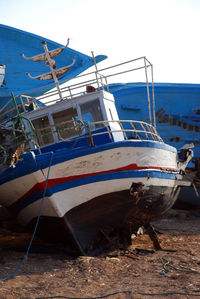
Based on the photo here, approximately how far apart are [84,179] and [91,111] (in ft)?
6.04

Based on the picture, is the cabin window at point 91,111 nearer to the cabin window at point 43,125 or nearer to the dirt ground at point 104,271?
the cabin window at point 43,125

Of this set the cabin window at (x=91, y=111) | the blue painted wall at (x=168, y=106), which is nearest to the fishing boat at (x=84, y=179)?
the cabin window at (x=91, y=111)

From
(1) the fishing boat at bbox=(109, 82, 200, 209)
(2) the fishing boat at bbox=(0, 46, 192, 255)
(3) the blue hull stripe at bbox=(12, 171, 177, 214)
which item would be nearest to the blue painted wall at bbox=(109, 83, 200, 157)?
(1) the fishing boat at bbox=(109, 82, 200, 209)

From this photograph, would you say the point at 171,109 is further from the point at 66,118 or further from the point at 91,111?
the point at 66,118

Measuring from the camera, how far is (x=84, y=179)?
5801mm

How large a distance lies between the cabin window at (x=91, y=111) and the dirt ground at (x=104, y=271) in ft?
9.20

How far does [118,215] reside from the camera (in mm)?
6277

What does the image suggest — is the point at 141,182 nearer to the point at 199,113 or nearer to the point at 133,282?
the point at 133,282

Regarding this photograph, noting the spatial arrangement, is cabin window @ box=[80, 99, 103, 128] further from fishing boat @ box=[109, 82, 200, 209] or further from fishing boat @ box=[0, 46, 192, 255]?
fishing boat @ box=[109, 82, 200, 209]

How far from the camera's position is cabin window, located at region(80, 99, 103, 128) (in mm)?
7012

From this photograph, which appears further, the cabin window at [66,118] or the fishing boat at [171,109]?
the fishing boat at [171,109]

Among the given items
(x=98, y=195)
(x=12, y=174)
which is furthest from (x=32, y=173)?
(x=98, y=195)

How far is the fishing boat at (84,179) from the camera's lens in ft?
18.6

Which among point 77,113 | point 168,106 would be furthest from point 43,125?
point 168,106
